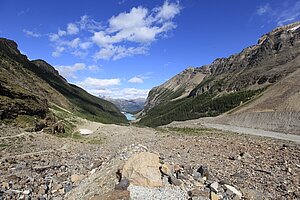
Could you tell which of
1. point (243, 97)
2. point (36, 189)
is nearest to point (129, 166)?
point (36, 189)

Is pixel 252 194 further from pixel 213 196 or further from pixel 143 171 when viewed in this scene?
pixel 143 171

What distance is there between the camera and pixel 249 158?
1223 inches

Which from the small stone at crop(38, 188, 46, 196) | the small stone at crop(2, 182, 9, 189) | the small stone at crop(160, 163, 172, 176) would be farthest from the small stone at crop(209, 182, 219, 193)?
the small stone at crop(2, 182, 9, 189)

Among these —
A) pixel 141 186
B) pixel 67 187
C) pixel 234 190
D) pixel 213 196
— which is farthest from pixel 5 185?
pixel 234 190

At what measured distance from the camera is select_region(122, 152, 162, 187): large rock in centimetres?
1605

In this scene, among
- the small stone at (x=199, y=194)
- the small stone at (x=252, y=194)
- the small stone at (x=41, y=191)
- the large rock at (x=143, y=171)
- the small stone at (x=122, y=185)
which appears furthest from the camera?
the small stone at (x=41, y=191)

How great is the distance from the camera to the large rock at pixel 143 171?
1605 cm

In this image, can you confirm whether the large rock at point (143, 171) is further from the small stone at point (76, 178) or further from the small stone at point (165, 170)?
the small stone at point (76, 178)

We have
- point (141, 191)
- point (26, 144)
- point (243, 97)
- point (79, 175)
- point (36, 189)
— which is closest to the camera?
point (141, 191)

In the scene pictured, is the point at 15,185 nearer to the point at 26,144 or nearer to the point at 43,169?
the point at 43,169

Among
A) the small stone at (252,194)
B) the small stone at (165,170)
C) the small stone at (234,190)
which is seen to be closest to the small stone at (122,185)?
the small stone at (165,170)

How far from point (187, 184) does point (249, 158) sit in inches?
641

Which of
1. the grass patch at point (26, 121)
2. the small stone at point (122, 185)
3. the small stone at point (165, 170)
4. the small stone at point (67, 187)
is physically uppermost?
the grass patch at point (26, 121)

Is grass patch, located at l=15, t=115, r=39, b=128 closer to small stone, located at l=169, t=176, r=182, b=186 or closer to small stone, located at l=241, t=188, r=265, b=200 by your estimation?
small stone, located at l=169, t=176, r=182, b=186
